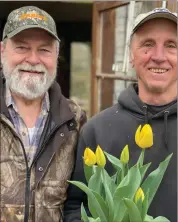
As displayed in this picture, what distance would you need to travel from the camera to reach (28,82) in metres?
1.70

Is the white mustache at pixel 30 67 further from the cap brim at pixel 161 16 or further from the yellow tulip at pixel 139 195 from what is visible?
the yellow tulip at pixel 139 195

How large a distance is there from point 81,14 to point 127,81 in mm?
2652

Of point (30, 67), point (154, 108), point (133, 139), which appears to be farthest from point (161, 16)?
point (30, 67)

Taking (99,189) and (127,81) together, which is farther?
(127,81)

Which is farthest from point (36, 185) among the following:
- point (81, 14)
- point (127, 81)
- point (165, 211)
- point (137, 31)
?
point (81, 14)

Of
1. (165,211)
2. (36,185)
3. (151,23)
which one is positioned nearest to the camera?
(165,211)

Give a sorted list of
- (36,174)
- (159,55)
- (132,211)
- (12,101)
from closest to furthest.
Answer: (132,211) → (159,55) → (36,174) → (12,101)

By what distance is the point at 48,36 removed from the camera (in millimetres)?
1720

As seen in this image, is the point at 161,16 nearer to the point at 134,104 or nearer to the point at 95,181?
the point at 134,104

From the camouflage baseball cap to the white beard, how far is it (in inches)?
5.3

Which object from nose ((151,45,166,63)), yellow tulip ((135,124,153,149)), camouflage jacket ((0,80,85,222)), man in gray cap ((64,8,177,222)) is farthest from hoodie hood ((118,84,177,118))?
yellow tulip ((135,124,153,149))

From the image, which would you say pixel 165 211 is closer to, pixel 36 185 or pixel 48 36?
pixel 36 185

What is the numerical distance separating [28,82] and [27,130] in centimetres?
18

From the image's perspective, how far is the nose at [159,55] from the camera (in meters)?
1.45
